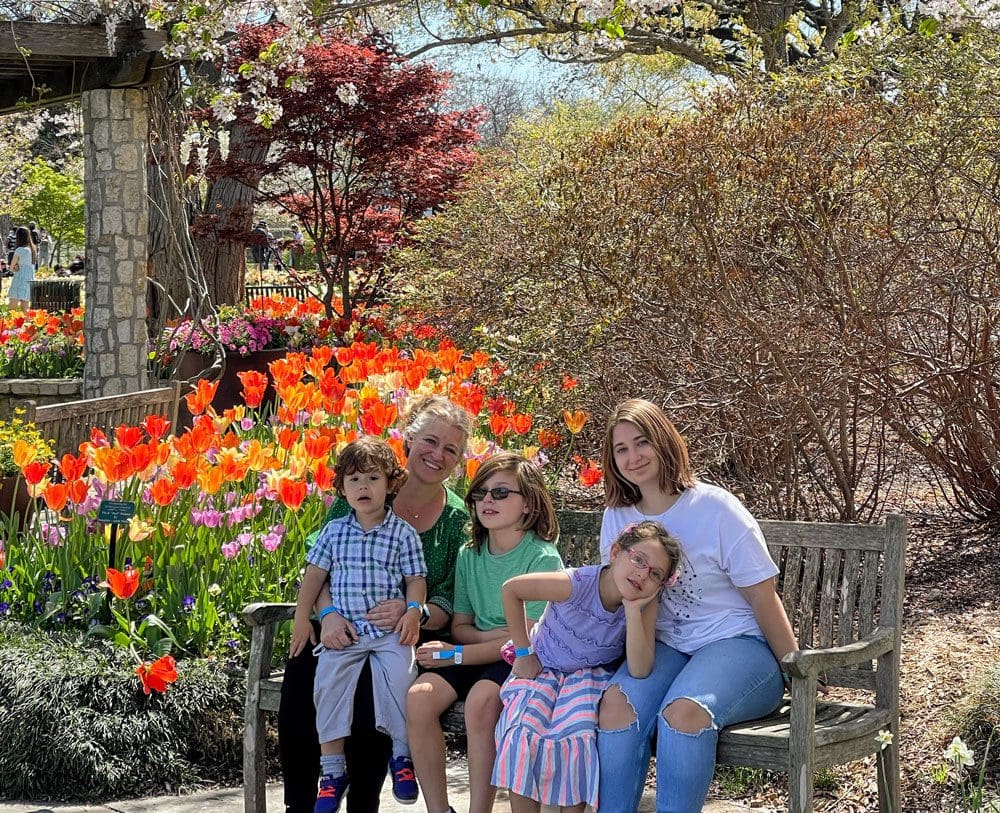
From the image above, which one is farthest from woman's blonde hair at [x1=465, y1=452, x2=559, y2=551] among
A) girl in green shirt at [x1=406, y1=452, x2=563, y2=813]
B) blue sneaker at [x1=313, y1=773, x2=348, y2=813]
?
blue sneaker at [x1=313, y1=773, x2=348, y2=813]

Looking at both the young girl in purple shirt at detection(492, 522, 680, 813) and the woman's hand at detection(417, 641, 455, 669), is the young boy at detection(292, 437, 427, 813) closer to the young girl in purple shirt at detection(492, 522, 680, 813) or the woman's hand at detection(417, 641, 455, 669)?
the woman's hand at detection(417, 641, 455, 669)

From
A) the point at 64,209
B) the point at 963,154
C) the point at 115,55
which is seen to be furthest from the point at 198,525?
the point at 64,209

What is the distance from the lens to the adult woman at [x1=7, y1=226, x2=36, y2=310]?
18266 mm

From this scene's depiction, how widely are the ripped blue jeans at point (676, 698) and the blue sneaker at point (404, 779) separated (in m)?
0.51

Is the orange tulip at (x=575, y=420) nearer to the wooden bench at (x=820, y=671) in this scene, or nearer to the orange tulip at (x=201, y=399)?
the orange tulip at (x=201, y=399)

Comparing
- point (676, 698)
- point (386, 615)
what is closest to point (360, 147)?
point (386, 615)

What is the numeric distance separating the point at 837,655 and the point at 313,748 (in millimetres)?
1358

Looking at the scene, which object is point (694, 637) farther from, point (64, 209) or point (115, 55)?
point (64, 209)

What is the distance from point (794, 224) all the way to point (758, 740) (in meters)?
2.52

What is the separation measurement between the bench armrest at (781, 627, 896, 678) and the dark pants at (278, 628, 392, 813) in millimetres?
1060

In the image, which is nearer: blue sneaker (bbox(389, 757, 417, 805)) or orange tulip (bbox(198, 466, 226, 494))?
blue sneaker (bbox(389, 757, 417, 805))

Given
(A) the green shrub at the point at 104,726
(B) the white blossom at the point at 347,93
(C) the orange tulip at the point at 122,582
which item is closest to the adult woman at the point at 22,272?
(B) the white blossom at the point at 347,93

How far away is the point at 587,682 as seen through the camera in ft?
10.1

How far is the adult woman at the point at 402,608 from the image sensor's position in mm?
3281
